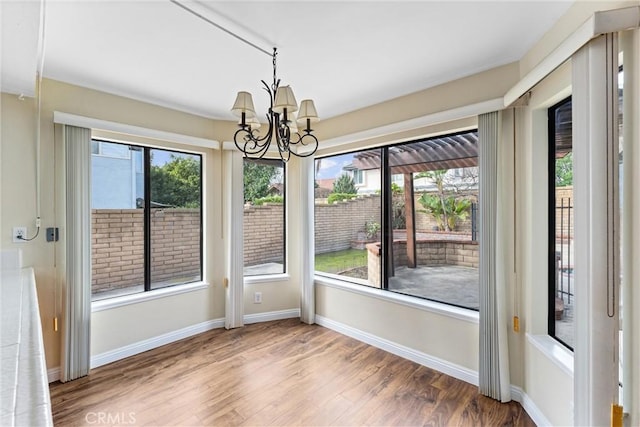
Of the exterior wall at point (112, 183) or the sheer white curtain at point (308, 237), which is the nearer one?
the exterior wall at point (112, 183)

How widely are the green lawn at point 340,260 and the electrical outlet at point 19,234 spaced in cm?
282

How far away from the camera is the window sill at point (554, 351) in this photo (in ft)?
5.38

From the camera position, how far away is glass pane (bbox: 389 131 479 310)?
251cm

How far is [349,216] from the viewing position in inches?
136

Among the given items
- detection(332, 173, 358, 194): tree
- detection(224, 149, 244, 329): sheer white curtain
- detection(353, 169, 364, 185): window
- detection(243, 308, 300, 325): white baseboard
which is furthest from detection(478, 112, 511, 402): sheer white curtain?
detection(224, 149, 244, 329): sheer white curtain

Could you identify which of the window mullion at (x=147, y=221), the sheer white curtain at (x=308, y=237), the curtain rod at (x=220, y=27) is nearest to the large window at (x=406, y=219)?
the sheer white curtain at (x=308, y=237)

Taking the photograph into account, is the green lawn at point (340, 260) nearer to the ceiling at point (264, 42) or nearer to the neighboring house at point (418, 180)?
the neighboring house at point (418, 180)

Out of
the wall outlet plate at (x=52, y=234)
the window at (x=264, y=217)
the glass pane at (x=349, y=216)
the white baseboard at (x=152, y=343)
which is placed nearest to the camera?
the wall outlet plate at (x=52, y=234)

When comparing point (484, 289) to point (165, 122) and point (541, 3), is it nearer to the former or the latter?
point (541, 3)

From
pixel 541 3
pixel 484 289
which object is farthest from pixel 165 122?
pixel 484 289

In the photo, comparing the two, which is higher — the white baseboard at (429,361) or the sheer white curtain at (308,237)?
the sheer white curtain at (308,237)

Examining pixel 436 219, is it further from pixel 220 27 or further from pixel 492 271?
pixel 220 27

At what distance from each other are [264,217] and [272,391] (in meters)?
2.10

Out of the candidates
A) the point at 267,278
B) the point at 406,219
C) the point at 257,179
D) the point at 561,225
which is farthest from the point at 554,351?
the point at 257,179
